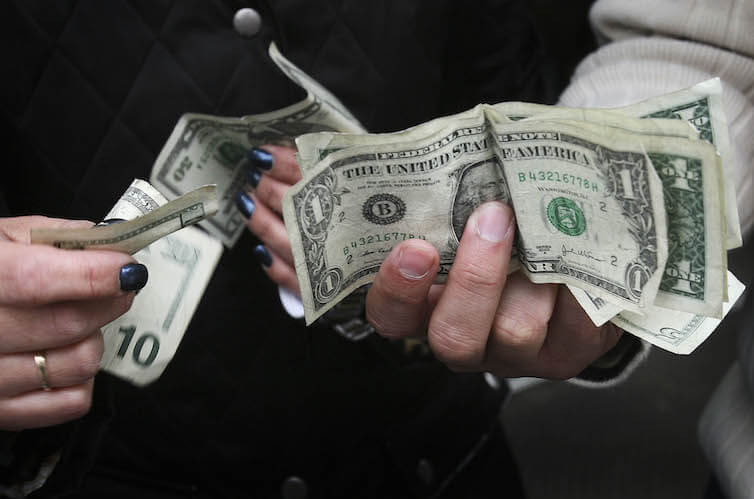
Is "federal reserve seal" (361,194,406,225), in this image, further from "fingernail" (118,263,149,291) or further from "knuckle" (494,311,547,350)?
"fingernail" (118,263,149,291)

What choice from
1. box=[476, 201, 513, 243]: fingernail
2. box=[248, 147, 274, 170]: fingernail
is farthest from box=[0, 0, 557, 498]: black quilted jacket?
box=[476, 201, 513, 243]: fingernail

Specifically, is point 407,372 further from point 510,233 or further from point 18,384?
point 18,384

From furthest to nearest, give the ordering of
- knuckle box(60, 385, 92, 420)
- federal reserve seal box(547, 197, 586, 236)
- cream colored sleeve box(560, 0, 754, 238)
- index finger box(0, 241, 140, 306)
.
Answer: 1. cream colored sleeve box(560, 0, 754, 238)
2. federal reserve seal box(547, 197, 586, 236)
3. knuckle box(60, 385, 92, 420)
4. index finger box(0, 241, 140, 306)

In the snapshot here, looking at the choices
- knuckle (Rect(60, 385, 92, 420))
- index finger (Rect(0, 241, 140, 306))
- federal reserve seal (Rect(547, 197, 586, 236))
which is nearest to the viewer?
index finger (Rect(0, 241, 140, 306))

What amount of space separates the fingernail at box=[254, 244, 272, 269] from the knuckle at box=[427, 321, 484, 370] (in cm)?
28

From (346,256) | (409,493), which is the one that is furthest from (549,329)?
(409,493)

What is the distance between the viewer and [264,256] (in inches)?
40.7

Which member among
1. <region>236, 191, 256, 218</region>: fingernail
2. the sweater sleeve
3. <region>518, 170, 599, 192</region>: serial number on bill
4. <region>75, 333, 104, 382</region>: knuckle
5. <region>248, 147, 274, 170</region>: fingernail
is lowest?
<region>75, 333, 104, 382</region>: knuckle

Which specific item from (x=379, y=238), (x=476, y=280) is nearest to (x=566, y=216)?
(x=476, y=280)

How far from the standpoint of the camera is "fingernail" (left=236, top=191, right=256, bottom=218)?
40.0 inches

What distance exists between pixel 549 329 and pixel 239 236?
520 millimetres

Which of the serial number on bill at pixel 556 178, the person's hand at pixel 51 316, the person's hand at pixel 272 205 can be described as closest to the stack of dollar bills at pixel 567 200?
the serial number on bill at pixel 556 178

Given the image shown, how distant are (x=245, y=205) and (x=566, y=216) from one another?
475 millimetres

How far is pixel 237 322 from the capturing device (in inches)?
42.8
